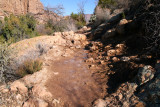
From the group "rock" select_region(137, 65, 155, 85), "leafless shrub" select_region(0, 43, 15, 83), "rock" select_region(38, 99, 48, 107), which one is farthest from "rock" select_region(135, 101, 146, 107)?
"leafless shrub" select_region(0, 43, 15, 83)

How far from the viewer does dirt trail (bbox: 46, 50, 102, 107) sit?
2.38 m

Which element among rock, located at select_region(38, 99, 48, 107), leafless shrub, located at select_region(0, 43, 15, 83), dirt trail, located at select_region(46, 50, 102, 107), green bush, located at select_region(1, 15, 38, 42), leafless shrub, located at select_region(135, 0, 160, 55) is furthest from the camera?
green bush, located at select_region(1, 15, 38, 42)

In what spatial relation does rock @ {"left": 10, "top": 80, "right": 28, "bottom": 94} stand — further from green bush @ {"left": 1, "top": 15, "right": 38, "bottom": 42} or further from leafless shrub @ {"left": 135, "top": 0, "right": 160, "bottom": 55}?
green bush @ {"left": 1, "top": 15, "right": 38, "bottom": 42}

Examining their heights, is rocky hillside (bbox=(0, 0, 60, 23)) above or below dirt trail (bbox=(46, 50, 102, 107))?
above

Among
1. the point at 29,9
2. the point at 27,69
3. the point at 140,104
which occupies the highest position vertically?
the point at 29,9

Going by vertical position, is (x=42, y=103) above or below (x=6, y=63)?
below

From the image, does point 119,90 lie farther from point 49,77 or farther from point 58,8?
point 58,8

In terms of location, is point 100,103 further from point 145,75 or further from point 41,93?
point 41,93

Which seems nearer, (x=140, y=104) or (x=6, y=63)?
(x=140, y=104)

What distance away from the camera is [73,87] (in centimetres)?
286

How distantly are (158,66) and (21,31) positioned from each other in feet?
37.9

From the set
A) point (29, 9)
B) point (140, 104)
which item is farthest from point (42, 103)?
point (29, 9)

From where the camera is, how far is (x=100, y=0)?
18.1 m

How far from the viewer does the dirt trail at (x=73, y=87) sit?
238 centimetres
